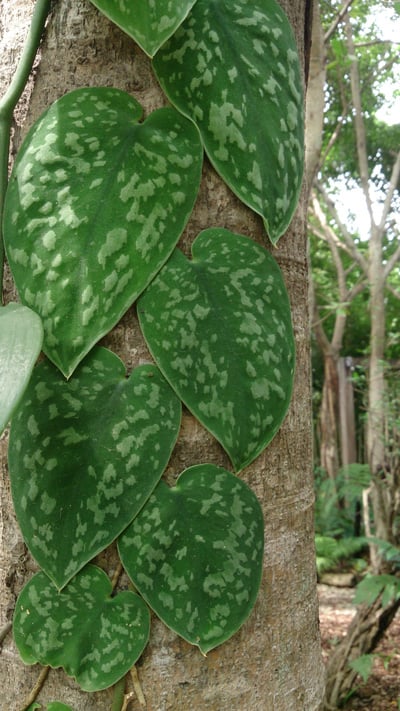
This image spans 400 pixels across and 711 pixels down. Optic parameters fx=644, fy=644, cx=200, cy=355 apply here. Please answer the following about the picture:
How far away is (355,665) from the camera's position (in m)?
2.18

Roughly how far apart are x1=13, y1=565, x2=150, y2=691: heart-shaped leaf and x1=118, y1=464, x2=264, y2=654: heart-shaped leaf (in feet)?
0.08

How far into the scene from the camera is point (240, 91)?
0.53 m

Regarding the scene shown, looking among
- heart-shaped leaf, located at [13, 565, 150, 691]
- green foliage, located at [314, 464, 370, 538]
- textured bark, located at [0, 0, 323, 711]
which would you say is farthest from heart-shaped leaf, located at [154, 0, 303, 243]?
green foliage, located at [314, 464, 370, 538]

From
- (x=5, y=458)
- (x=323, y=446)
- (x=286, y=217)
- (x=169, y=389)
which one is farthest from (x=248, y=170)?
(x=323, y=446)

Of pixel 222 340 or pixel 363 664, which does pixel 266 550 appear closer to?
pixel 222 340

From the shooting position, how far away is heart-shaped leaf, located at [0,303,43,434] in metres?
0.41

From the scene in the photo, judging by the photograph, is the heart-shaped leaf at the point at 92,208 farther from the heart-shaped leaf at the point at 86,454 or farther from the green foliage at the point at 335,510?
the green foliage at the point at 335,510

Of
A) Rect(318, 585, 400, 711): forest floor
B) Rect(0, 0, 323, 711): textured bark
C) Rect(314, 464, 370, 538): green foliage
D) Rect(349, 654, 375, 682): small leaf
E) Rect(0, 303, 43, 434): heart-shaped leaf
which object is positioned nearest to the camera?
Rect(0, 303, 43, 434): heart-shaped leaf

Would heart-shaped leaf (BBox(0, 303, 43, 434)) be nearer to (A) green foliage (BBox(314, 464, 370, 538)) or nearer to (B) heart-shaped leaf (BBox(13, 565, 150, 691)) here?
(B) heart-shaped leaf (BBox(13, 565, 150, 691))

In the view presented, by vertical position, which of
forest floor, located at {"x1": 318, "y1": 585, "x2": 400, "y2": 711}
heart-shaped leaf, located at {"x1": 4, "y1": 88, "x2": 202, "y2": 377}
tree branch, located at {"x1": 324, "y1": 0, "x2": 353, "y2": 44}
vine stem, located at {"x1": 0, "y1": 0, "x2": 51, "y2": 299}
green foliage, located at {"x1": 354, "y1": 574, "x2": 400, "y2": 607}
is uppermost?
tree branch, located at {"x1": 324, "y1": 0, "x2": 353, "y2": 44}

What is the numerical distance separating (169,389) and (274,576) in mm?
192

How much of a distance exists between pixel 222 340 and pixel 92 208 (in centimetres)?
15

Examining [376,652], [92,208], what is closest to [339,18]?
[92,208]

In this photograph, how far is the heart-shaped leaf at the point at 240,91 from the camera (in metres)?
0.52
